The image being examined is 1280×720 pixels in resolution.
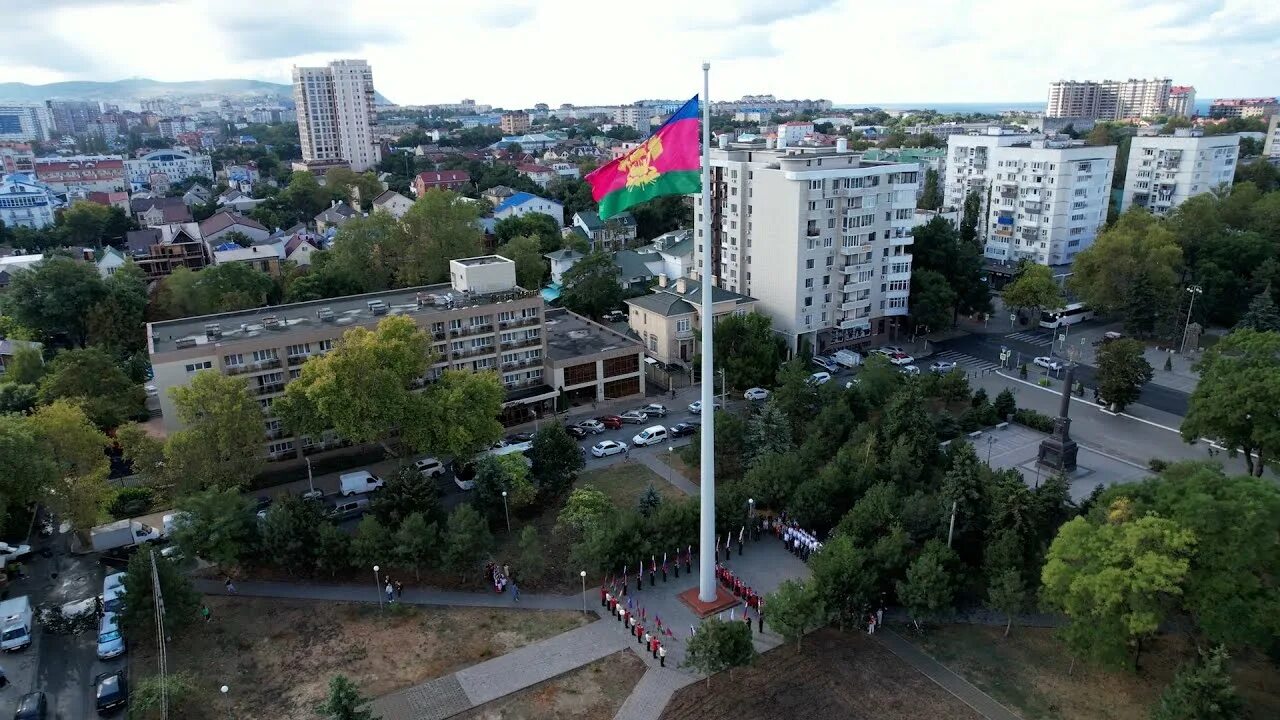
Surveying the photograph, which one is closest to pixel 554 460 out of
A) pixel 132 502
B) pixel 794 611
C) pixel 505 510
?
pixel 505 510

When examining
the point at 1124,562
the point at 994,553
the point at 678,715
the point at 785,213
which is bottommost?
the point at 678,715

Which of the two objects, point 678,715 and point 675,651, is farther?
point 675,651

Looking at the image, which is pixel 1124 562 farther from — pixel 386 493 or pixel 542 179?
pixel 542 179

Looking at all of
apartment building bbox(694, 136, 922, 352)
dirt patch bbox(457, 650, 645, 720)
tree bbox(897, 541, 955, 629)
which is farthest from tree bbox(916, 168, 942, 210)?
dirt patch bbox(457, 650, 645, 720)

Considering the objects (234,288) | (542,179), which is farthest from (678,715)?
(542,179)

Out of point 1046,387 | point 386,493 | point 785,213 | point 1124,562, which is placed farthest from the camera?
point 785,213

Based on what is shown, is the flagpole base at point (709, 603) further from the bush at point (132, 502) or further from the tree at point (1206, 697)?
the bush at point (132, 502)

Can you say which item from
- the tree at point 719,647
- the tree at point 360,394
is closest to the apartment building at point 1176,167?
the tree at point 719,647

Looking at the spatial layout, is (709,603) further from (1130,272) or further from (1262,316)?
(1262,316)
